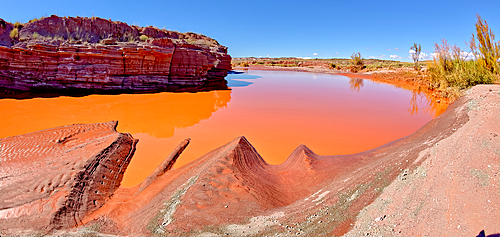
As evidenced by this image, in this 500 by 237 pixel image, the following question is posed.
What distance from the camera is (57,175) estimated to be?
362 centimetres

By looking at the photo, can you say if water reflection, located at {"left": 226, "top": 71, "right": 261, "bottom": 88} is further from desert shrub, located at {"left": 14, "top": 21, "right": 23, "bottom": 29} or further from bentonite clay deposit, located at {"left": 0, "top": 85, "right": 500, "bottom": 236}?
bentonite clay deposit, located at {"left": 0, "top": 85, "right": 500, "bottom": 236}

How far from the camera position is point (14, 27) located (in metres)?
10.3

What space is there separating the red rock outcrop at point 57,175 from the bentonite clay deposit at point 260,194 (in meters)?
0.02

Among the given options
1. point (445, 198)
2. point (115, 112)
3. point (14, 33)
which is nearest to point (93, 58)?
point (14, 33)

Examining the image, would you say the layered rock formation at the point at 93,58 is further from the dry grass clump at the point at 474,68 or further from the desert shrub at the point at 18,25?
the dry grass clump at the point at 474,68

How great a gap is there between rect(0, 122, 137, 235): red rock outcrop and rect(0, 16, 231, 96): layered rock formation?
21.5 ft

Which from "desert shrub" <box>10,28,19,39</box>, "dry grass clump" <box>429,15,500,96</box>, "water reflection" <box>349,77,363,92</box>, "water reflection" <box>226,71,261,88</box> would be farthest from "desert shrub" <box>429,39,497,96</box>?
"desert shrub" <box>10,28,19,39</box>

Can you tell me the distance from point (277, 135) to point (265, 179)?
264cm

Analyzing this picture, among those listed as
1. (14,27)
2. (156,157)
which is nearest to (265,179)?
(156,157)

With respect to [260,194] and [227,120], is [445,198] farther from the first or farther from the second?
[227,120]

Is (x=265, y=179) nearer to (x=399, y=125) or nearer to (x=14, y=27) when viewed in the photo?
(x=399, y=125)

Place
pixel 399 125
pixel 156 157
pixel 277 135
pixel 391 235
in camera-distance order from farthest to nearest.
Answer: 1. pixel 399 125
2. pixel 277 135
3. pixel 156 157
4. pixel 391 235

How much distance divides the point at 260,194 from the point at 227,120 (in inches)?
187

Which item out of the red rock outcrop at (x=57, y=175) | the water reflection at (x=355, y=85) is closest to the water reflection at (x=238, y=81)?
the water reflection at (x=355, y=85)
